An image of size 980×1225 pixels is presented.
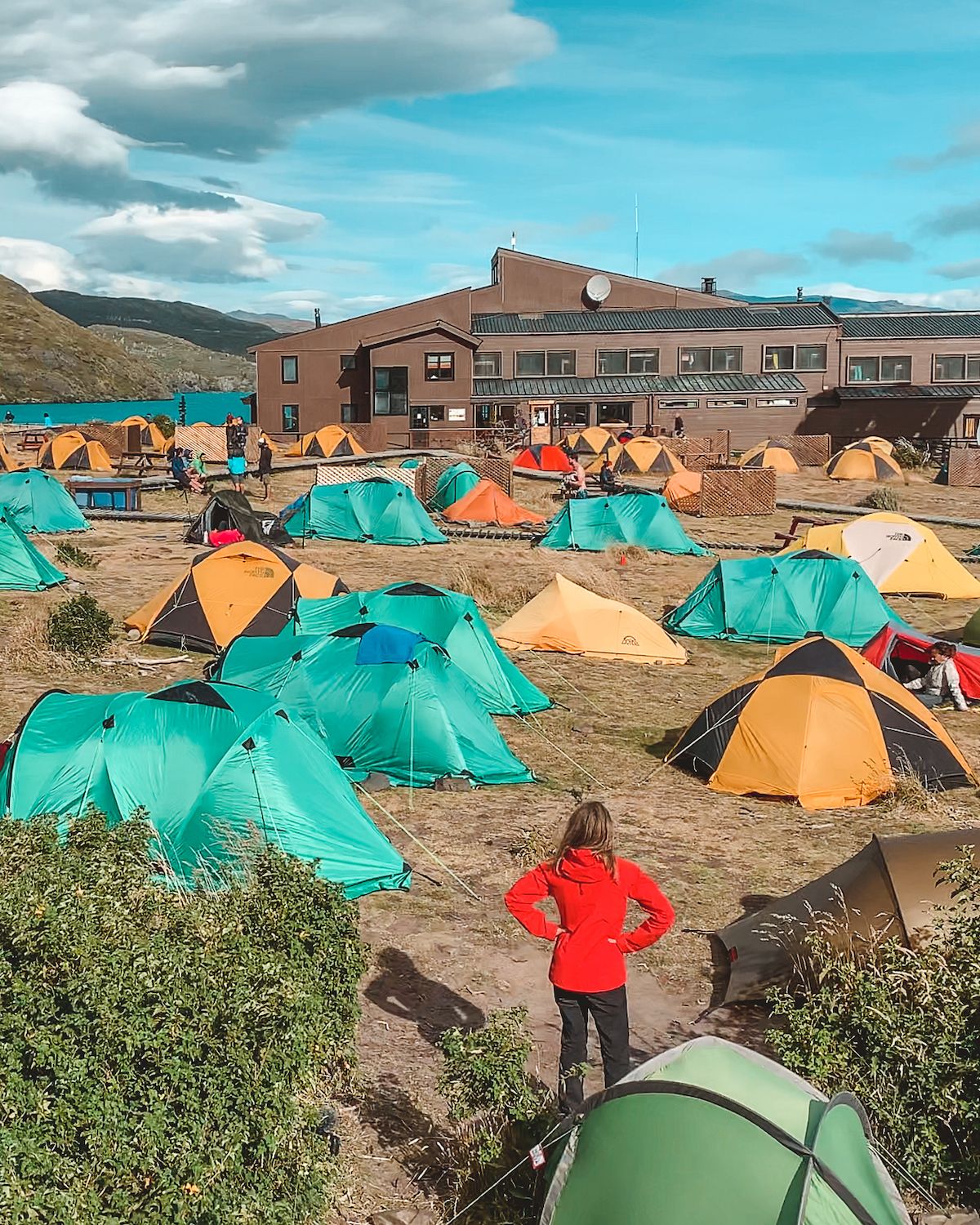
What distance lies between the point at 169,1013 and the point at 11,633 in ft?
45.9

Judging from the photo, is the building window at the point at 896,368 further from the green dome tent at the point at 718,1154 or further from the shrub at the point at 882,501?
the green dome tent at the point at 718,1154

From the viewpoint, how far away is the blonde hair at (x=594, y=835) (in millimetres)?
6547

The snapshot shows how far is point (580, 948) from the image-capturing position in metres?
6.52

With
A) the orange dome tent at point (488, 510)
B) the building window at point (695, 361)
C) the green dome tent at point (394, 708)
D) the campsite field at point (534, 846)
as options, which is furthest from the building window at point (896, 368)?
the green dome tent at point (394, 708)

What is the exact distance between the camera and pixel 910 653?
18.2 metres

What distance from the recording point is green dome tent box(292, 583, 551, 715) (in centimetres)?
1623

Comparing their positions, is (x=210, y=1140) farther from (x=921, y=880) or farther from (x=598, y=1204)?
(x=921, y=880)

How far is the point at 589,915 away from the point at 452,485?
1237 inches

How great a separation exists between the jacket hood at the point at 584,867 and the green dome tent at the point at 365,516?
2601 cm

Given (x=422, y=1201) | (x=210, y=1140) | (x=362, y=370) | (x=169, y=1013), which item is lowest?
(x=422, y=1201)

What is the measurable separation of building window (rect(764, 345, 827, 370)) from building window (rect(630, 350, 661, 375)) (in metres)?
5.24

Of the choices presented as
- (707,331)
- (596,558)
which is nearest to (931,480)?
(707,331)

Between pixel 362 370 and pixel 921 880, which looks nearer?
pixel 921 880

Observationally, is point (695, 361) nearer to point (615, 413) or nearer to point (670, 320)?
point (670, 320)
